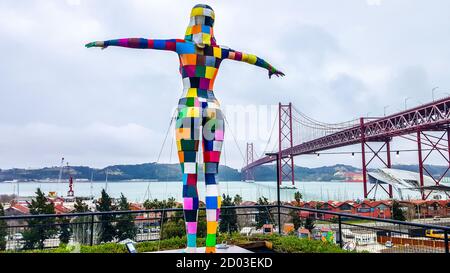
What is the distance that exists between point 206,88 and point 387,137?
108ft

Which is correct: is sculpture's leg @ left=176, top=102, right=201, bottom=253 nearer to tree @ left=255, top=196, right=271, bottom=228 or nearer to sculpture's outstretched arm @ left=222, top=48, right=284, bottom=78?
sculpture's outstretched arm @ left=222, top=48, right=284, bottom=78

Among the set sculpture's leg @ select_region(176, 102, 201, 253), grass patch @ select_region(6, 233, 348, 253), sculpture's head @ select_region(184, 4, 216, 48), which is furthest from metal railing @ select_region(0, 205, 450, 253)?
sculpture's head @ select_region(184, 4, 216, 48)

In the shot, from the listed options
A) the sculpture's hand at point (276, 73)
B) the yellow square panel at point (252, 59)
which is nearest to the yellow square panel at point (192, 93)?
the yellow square panel at point (252, 59)

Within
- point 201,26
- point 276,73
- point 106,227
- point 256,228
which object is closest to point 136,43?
point 201,26

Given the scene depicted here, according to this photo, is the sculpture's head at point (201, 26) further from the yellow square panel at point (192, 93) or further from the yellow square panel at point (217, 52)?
the yellow square panel at point (192, 93)

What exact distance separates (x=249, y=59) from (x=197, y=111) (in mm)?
1148

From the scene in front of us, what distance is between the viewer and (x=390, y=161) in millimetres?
34375

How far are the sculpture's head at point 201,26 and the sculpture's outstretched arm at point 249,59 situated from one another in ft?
0.85

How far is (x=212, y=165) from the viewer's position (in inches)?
138

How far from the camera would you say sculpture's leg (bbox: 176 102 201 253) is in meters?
3.34

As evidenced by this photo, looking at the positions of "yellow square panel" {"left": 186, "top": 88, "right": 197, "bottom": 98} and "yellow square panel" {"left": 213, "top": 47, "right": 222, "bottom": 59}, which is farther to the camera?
"yellow square panel" {"left": 213, "top": 47, "right": 222, "bottom": 59}

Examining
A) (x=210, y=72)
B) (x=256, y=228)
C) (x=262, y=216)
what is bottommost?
(x=256, y=228)

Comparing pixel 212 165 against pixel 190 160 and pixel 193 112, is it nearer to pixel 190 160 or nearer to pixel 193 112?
pixel 190 160
